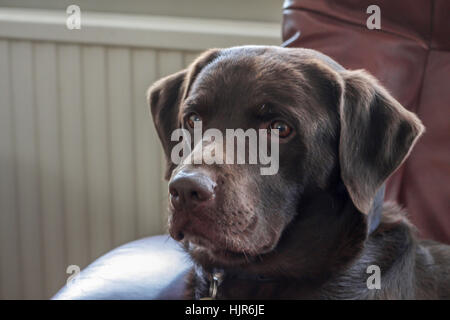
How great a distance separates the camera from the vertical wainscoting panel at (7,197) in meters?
2.31

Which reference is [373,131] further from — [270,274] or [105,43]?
[105,43]

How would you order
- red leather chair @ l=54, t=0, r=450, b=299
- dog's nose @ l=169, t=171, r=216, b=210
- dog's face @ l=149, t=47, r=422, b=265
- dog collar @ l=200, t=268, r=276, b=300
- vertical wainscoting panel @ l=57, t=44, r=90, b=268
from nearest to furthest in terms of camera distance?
dog's nose @ l=169, t=171, r=216, b=210
dog's face @ l=149, t=47, r=422, b=265
dog collar @ l=200, t=268, r=276, b=300
red leather chair @ l=54, t=0, r=450, b=299
vertical wainscoting panel @ l=57, t=44, r=90, b=268

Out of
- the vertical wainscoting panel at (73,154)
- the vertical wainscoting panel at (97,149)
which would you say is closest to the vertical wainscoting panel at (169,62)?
the vertical wainscoting panel at (97,149)

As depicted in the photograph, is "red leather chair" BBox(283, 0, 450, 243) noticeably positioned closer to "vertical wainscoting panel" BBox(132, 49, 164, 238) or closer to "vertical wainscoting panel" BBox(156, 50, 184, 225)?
"vertical wainscoting panel" BBox(156, 50, 184, 225)

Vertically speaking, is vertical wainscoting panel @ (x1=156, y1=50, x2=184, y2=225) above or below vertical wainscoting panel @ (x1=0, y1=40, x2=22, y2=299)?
above

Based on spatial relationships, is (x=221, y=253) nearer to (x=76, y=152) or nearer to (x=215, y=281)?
(x=215, y=281)

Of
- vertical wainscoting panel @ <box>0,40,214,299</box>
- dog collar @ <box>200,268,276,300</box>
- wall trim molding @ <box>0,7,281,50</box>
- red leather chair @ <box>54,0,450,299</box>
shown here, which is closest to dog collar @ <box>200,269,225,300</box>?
dog collar @ <box>200,268,276,300</box>

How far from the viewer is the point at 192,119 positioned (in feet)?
4.47

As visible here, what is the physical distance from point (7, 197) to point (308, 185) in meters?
1.68

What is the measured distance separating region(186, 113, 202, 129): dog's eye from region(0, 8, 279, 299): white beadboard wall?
0.84 metres

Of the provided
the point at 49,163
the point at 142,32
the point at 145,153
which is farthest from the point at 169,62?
the point at 49,163

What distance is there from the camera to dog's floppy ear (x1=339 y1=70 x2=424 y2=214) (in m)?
1.22

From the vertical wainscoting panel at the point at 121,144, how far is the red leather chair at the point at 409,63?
0.61m
